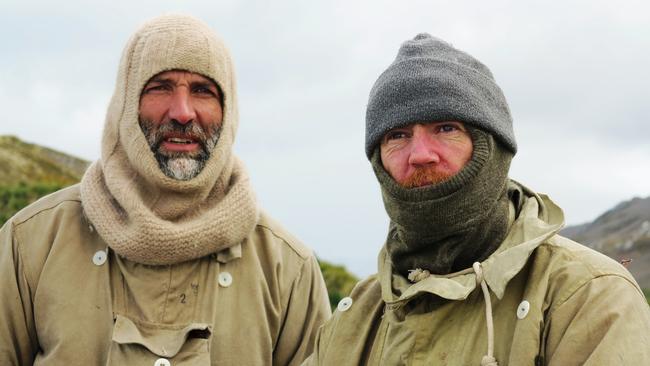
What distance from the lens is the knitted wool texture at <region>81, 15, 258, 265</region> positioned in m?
5.30

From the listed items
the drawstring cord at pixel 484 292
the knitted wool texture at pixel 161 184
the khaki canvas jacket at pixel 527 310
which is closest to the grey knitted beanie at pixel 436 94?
the khaki canvas jacket at pixel 527 310

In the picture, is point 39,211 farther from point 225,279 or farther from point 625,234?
point 625,234

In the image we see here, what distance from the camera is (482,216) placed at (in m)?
4.05

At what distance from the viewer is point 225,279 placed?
18.0 feet

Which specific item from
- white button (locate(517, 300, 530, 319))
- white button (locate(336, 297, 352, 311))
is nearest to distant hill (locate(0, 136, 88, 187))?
white button (locate(336, 297, 352, 311))

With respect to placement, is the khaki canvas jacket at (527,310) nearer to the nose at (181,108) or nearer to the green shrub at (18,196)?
the nose at (181,108)

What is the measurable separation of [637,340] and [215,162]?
2688 millimetres

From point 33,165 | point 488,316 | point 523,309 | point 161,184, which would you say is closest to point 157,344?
point 161,184

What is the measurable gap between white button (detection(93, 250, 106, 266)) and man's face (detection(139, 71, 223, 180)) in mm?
592

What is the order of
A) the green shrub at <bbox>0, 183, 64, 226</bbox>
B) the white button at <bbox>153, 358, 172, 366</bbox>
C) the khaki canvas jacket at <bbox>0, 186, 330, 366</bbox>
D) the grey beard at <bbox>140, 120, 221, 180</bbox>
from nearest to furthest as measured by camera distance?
1. the white button at <bbox>153, 358, 172, 366</bbox>
2. the khaki canvas jacket at <bbox>0, 186, 330, 366</bbox>
3. the grey beard at <bbox>140, 120, 221, 180</bbox>
4. the green shrub at <bbox>0, 183, 64, 226</bbox>

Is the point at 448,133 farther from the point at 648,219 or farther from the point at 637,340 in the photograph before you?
the point at 648,219

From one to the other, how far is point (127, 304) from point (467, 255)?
2134mm

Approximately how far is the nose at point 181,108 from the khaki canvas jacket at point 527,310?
1.58m

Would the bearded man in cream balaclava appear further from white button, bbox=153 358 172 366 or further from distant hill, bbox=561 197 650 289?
distant hill, bbox=561 197 650 289
